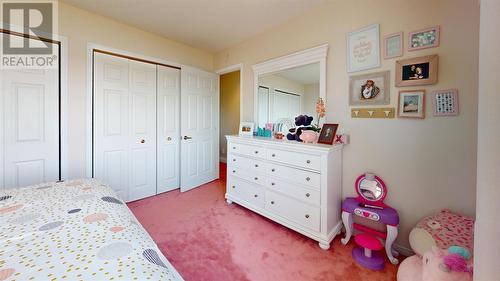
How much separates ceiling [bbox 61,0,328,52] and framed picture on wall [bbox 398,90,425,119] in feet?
4.40

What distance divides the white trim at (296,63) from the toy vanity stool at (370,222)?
1.03 meters

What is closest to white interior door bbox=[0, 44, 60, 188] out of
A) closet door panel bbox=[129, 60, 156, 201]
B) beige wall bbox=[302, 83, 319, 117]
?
closet door panel bbox=[129, 60, 156, 201]

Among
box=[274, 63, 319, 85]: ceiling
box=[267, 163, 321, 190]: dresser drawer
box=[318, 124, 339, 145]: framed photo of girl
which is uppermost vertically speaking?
box=[274, 63, 319, 85]: ceiling

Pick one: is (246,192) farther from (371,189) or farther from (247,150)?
(371,189)

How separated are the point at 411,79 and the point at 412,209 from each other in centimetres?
113

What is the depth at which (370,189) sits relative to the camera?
6.05 feet

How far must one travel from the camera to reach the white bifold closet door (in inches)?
101

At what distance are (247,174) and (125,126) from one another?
6.03ft

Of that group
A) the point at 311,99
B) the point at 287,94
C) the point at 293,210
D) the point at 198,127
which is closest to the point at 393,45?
the point at 311,99

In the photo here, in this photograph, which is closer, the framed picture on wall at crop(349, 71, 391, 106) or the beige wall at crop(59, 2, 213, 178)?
the framed picture on wall at crop(349, 71, 391, 106)

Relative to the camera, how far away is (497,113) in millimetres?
571

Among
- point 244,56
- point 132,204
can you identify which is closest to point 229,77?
point 244,56

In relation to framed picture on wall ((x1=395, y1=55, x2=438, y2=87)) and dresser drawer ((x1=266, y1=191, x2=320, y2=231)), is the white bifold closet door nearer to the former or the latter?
dresser drawer ((x1=266, y1=191, x2=320, y2=231))

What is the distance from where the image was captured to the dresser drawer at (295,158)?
1887 millimetres
